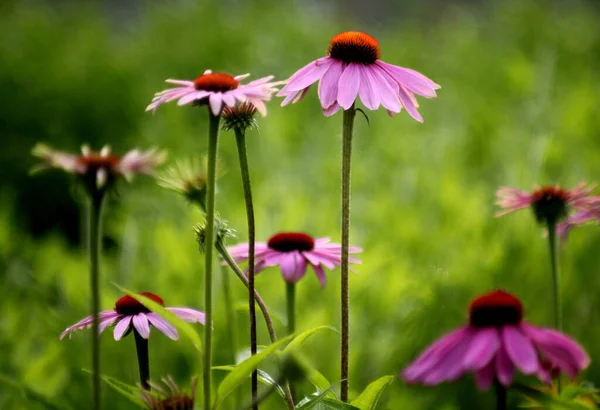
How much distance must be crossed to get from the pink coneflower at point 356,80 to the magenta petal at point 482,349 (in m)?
0.16

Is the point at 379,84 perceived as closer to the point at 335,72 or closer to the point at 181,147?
the point at 335,72

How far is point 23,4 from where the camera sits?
13.1ft

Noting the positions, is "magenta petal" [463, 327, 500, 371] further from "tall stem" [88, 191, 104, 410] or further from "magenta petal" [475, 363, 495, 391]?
"tall stem" [88, 191, 104, 410]

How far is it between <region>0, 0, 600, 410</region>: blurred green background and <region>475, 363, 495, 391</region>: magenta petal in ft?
1.01

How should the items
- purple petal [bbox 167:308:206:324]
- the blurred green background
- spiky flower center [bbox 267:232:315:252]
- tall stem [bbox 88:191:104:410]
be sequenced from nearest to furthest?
tall stem [bbox 88:191:104:410] → purple petal [bbox 167:308:206:324] → spiky flower center [bbox 267:232:315:252] → the blurred green background

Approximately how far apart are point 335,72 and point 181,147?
173 cm

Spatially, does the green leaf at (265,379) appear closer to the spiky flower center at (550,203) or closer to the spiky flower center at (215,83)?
the spiky flower center at (215,83)

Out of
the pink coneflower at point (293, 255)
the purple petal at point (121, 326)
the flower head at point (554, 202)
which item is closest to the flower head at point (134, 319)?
the purple petal at point (121, 326)

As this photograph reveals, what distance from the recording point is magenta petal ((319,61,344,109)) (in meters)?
0.55

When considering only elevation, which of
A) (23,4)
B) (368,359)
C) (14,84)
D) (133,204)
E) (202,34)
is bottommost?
(368,359)

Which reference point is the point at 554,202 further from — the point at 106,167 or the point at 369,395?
the point at 106,167

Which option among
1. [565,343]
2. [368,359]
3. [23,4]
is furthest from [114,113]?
[565,343]

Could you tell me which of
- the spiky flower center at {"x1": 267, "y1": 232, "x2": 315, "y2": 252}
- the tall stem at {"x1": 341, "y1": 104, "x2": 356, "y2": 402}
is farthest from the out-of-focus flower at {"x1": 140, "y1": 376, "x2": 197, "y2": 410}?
the spiky flower center at {"x1": 267, "y1": 232, "x2": 315, "y2": 252}

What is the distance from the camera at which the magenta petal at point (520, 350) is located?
1.56 feet
